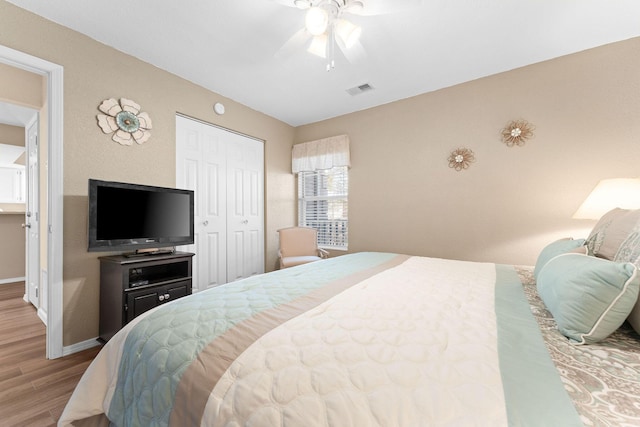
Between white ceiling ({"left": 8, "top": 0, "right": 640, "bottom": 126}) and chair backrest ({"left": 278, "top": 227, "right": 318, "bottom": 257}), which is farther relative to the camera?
chair backrest ({"left": 278, "top": 227, "right": 318, "bottom": 257})

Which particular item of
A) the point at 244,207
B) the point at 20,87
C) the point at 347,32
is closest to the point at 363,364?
the point at 347,32

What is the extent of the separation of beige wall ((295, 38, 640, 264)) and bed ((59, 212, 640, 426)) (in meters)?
1.71

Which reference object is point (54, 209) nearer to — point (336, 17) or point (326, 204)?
point (336, 17)

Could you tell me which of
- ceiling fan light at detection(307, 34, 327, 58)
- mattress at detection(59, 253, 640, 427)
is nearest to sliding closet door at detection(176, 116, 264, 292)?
ceiling fan light at detection(307, 34, 327, 58)

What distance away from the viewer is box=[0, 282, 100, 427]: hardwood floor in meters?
1.41

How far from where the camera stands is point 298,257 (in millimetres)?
3482

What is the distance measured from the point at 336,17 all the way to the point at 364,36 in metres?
0.50

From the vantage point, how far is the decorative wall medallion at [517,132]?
2537 mm

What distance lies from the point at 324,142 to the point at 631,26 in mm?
3053

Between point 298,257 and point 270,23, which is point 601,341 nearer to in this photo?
point 270,23

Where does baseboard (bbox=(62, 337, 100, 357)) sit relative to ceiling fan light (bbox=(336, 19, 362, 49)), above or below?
below

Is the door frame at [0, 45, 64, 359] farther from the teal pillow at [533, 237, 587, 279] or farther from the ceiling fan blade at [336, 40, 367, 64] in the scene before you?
the teal pillow at [533, 237, 587, 279]

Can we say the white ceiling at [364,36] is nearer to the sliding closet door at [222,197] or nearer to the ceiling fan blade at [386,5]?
the ceiling fan blade at [386,5]

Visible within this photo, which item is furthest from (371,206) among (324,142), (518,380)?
(518,380)
